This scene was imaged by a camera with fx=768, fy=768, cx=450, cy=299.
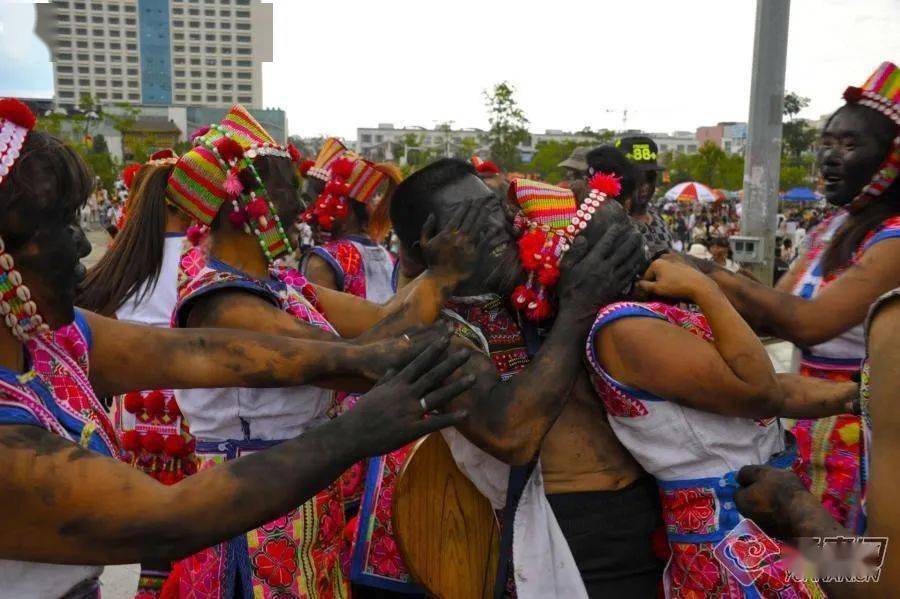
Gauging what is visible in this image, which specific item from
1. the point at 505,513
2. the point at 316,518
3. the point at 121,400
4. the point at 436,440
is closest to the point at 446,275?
the point at 436,440

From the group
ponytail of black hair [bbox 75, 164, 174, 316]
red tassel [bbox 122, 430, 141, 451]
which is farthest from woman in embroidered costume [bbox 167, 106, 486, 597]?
red tassel [bbox 122, 430, 141, 451]

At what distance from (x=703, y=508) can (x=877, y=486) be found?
72 cm

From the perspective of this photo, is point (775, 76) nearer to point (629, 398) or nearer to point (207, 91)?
point (629, 398)

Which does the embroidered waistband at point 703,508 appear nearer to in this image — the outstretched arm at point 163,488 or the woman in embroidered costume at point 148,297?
the outstretched arm at point 163,488

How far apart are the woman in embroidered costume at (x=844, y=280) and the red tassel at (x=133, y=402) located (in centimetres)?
273

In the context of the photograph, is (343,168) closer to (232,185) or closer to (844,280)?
(232,185)

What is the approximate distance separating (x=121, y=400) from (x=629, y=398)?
9.42 feet

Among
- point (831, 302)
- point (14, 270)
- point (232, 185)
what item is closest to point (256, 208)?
point (232, 185)

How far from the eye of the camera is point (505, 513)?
2270 mm

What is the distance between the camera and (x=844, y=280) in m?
2.58

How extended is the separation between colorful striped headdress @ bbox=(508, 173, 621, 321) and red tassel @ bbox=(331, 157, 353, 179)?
343 cm

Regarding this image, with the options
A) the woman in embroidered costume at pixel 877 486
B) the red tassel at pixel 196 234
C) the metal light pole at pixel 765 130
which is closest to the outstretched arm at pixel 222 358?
the red tassel at pixel 196 234

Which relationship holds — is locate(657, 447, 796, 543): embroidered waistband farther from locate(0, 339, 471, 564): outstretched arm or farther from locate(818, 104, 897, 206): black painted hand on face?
locate(818, 104, 897, 206): black painted hand on face

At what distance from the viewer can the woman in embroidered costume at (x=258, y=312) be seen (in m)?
2.42
